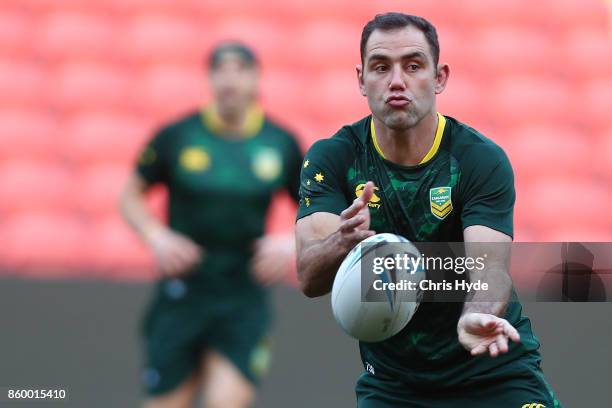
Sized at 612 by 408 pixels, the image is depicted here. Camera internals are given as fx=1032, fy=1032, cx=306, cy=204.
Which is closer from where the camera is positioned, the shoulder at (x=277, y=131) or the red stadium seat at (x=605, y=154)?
the shoulder at (x=277, y=131)

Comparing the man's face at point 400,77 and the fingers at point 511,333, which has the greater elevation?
the man's face at point 400,77

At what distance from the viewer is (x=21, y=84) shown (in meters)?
10.3

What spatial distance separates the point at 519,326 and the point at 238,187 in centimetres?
262

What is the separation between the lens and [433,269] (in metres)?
3.84

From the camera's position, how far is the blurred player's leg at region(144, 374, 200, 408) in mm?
6066

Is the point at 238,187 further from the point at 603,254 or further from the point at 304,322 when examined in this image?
the point at 603,254

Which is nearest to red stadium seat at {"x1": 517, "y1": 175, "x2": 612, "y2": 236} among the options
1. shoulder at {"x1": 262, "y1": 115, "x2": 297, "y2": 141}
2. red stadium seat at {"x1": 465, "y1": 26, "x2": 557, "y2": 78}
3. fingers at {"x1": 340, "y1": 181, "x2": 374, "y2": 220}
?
red stadium seat at {"x1": 465, "y1": 26, "x2": 557, "y2": 78}

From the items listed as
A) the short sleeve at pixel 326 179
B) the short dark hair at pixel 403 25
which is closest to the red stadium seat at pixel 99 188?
the short sleeve at pixel 326 179

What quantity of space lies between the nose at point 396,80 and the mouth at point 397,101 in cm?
3

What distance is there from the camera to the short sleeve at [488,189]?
372cm

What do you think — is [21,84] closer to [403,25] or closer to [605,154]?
[605,154]

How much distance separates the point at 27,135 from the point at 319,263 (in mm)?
6665

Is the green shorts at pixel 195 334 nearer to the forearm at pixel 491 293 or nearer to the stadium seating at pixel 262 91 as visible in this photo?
the stadium seating at pixel 262 91

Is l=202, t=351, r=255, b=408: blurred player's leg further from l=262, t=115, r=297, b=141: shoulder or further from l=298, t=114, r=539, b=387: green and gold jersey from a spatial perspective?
l=298, t=114, r=539, b=387: green and gold jersey
